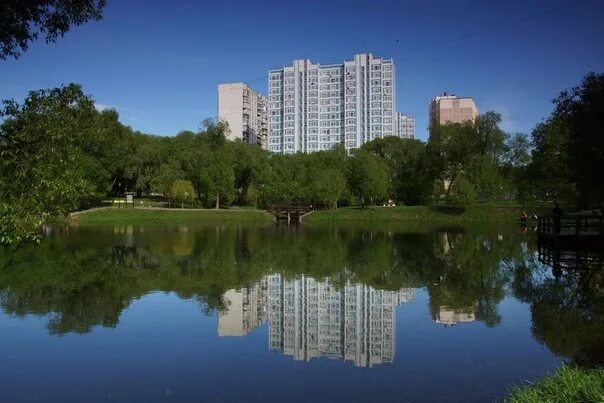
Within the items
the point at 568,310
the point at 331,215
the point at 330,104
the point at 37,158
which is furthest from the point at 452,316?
the point at 330,104

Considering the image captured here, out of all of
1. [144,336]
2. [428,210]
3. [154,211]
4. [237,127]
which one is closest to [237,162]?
[154,211]

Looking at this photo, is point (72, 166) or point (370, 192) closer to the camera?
point (72, 166)

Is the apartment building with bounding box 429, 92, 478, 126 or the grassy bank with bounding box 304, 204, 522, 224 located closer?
the grassy bank with bounding box 304, 204, 522, 224

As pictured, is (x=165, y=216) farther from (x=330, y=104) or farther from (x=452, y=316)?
(x=330, y=104)

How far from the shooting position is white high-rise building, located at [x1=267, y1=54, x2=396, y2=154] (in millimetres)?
133625

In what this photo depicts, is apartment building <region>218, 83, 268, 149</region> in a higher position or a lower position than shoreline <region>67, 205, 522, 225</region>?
higher

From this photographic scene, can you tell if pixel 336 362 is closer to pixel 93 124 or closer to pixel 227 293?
pixel 93 124

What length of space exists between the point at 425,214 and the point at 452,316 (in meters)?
57.5

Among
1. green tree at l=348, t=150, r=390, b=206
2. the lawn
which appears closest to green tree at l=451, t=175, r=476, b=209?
green tree at l=348, t=150, r=390, b=206

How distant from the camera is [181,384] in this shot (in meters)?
9.48

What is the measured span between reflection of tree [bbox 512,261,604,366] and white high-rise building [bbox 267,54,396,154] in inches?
4440

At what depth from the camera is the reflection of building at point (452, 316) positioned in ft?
46.1

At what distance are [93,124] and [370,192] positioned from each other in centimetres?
6724

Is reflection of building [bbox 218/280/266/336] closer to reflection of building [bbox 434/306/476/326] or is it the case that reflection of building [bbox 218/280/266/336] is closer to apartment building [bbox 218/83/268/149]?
reflection of building [bbox 434/306/476/326]
